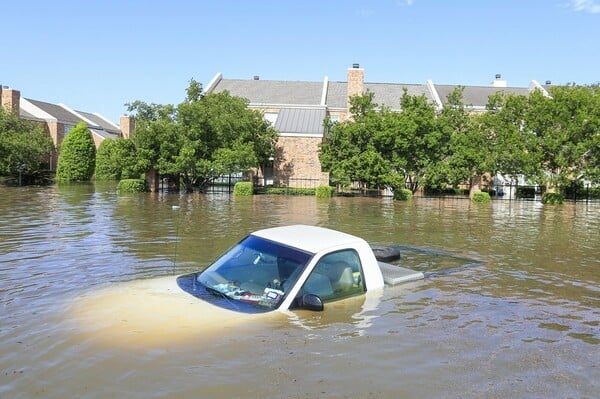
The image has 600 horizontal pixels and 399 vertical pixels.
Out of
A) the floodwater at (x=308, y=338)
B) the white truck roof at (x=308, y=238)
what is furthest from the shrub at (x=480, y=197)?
the white truck roof at (x=308, y=238)

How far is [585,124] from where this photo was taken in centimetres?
3397

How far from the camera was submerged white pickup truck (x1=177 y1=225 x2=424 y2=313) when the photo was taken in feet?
18.7

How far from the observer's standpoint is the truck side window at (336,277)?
19.4 ft

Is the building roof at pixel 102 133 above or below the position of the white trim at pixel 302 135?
above

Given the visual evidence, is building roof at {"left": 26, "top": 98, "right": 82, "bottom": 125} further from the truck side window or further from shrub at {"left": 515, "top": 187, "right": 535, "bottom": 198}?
the truck side window

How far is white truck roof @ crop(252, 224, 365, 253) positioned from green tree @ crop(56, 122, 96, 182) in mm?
47968

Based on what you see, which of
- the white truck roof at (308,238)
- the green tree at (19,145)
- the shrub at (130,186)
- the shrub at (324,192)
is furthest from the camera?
the green tree at (19,145)

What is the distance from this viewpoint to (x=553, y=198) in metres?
35.3

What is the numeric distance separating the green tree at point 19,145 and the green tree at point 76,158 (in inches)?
135

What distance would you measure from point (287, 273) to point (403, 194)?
31320 millimetres

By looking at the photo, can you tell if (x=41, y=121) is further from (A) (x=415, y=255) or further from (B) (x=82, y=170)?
(A) (x=415, y=255)

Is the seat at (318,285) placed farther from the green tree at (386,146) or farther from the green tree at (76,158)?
the green tree at (76,158)

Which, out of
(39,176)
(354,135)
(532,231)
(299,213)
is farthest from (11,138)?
(532,231)

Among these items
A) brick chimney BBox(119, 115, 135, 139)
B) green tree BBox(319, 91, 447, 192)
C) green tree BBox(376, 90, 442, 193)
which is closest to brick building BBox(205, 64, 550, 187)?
green tree BBox(376, 90, 442, 193)
